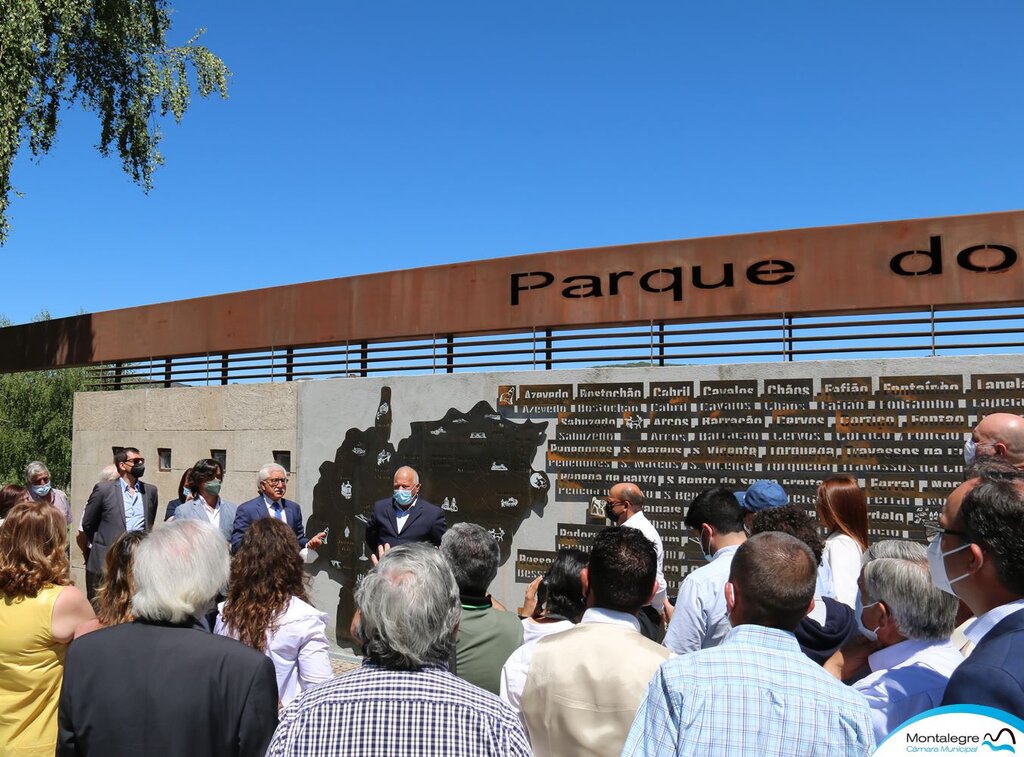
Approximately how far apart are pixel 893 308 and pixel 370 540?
469 cm

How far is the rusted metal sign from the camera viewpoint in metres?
6.25

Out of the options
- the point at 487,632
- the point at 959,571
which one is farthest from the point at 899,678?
the point at 487,632

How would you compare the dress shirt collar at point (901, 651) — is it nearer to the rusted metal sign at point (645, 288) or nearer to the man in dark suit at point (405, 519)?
the man in dark suit at point (405, 519)

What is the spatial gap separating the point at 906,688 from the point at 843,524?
1.89m

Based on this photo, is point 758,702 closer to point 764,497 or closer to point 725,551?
point 725,551

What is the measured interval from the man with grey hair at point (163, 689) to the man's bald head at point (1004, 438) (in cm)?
295

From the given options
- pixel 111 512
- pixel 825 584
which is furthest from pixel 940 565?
pixel 111 512

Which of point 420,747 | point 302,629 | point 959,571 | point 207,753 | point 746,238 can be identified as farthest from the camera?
point 746,238

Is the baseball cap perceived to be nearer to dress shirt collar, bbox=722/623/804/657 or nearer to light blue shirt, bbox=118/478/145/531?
dress shirt collar, bbox=722/623/804/657

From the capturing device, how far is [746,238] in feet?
22.8

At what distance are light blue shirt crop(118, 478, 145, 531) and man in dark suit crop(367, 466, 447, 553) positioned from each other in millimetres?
2304

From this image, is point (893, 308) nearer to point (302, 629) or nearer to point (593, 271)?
point (593, 271)

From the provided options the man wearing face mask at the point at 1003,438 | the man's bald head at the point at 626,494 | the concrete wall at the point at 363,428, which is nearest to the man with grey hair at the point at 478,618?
the man wearing face mask at the point at 1003,438

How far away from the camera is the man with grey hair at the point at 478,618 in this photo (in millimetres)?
2964
